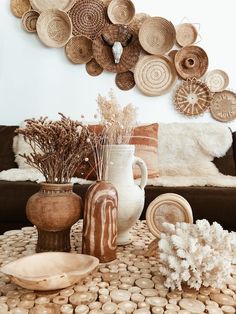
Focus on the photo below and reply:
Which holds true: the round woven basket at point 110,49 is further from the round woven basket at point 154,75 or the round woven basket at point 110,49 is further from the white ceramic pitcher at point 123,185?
the white ceramic pitcher at point 123,185

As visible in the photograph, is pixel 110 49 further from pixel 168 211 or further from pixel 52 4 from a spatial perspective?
pixel 168 211

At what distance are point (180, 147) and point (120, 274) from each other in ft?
5.20

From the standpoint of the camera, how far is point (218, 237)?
745 mm

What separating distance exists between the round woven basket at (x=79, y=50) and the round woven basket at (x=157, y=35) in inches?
17.0

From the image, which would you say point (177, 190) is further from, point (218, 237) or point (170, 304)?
point (170, 304)

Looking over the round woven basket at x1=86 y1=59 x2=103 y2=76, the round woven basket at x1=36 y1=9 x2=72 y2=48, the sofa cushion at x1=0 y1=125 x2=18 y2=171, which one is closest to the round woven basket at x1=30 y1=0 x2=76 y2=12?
the round woven basket at x1=36 y1=9 x2=72 y2=48

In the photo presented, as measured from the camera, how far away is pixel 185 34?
2715 mm

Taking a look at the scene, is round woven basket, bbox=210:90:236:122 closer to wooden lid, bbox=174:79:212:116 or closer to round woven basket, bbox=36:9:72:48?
wooden lid, bbox=174:79:212:116

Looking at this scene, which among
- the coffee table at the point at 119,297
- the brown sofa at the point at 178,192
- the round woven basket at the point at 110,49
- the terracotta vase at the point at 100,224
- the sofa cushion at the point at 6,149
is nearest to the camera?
the coffee table at the point at 119,297

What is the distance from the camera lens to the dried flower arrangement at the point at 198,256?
2.30 ft

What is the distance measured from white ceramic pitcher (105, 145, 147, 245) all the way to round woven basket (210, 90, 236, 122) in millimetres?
1881

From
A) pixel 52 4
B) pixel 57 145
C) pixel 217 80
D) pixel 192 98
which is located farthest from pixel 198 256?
pixel 52 4

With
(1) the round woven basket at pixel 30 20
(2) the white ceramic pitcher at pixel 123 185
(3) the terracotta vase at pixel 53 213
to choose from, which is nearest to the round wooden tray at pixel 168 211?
(2) the white ceramic pitcher at pixel 123 185

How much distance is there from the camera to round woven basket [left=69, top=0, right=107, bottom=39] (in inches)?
107
